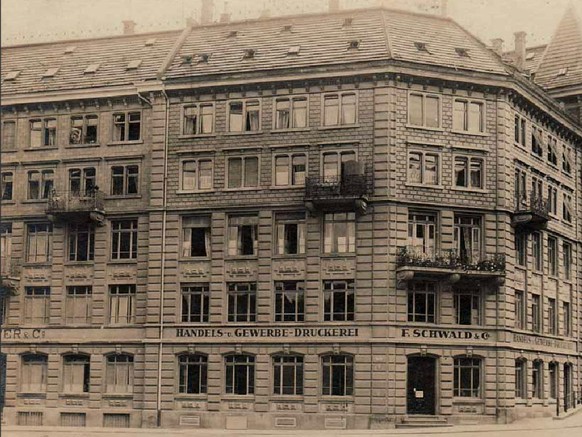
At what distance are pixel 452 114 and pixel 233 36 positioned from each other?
11.3m

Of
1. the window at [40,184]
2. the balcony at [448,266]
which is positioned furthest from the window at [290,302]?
the window at [40,184]

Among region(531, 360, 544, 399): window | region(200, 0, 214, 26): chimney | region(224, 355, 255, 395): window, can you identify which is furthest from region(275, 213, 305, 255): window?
region(531, 360, 544, 399): window

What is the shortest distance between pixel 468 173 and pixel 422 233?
3426 mm

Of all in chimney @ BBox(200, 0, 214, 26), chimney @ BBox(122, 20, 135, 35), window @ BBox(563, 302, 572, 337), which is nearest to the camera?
chimney @ BBox(200, 0, 214, 26)

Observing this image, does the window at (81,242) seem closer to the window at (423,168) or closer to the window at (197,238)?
the window at (197,238)

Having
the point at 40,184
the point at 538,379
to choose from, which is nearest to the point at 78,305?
the point at 40,184

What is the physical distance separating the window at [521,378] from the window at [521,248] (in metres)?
4.55

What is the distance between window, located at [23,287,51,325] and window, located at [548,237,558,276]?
80.2 ft

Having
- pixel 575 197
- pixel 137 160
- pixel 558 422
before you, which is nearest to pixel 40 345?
pixel 137 160

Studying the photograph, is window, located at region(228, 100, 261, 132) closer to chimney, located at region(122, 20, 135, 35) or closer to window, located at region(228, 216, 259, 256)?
window, located at region(228, 216, 259, 256)

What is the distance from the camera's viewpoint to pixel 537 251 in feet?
150

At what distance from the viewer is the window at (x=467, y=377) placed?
130 feet

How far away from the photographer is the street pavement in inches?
1380

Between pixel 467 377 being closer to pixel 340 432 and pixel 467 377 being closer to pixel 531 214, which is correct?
pixel 340 432
